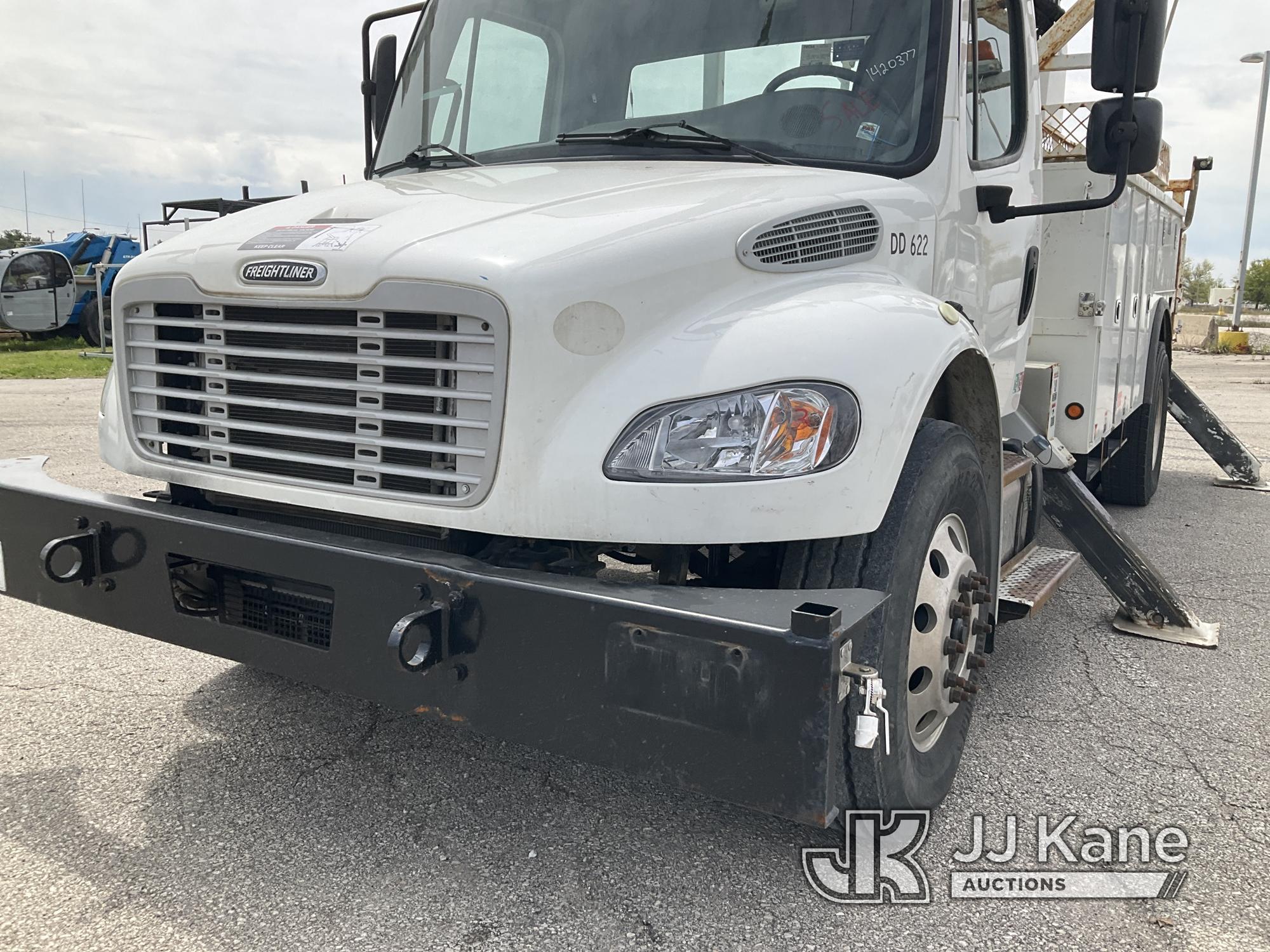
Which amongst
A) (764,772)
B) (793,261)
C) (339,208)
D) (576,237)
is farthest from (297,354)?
(764,772)

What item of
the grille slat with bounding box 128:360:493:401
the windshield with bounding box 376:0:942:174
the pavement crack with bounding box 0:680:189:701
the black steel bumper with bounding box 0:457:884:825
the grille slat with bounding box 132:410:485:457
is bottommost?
the pavement crack with bounding box 0:680:189:701

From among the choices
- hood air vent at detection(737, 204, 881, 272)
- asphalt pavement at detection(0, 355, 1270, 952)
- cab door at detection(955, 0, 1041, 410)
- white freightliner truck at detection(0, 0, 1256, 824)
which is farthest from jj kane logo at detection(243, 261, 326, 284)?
cab door at detection(955, 0, 1041, 410)

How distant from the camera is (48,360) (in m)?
19.8

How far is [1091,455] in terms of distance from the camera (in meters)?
6.29

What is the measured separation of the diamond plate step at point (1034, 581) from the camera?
12.1ft

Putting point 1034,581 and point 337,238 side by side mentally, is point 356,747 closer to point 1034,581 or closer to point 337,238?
point 337,238

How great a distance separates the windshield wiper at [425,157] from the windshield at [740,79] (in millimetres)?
52

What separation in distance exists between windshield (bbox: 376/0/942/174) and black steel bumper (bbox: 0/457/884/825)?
1578 mm

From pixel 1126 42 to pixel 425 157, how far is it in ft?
7.58

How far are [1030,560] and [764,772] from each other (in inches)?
107

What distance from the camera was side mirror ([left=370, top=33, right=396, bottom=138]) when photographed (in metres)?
4.45

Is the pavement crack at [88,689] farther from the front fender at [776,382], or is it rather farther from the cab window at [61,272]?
the cab window at [61,272]

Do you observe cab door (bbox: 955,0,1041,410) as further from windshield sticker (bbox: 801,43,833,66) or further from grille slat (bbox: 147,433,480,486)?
grille slat (bbox: 147,433,480,486)

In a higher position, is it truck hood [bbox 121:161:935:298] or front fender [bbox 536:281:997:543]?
truck hood [bbox 121:161:935:298]
